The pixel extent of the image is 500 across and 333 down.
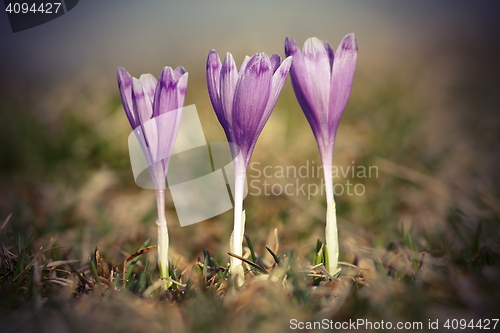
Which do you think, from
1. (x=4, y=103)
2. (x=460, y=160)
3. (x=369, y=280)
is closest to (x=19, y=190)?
(x=4, y=103)

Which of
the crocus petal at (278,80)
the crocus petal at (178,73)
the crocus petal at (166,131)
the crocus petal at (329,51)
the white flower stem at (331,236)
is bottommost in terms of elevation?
the white flower stem at (331,236)

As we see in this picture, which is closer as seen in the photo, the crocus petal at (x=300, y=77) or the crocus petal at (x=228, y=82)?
the crocus petal at (x=228, y=82)

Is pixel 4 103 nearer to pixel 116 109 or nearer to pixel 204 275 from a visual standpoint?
pixel 116 109

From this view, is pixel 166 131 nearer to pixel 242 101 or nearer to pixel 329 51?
pixel 242 101

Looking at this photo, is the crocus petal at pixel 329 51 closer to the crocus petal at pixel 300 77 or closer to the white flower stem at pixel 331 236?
the crocus petal at pixel 300 77

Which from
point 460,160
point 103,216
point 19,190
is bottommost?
point 460,160

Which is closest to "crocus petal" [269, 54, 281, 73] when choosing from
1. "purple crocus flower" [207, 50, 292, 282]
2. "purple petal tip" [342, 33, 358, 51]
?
"purple crocus flower" [207, 50, 292, 282]

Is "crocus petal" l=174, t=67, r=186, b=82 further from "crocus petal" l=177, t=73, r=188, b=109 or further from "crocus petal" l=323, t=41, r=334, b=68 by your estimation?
"crocus petal" l=323, t=41, r=334, b=68

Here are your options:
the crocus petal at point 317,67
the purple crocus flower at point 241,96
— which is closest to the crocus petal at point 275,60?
the purple crocus flower at point 241,96
